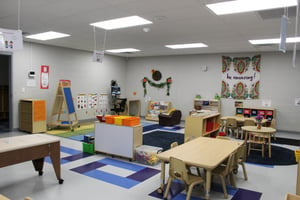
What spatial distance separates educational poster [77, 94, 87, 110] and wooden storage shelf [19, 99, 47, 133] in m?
1.95

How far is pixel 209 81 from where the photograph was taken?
9547 millimetres

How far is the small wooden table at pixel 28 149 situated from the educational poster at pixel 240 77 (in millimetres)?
7136

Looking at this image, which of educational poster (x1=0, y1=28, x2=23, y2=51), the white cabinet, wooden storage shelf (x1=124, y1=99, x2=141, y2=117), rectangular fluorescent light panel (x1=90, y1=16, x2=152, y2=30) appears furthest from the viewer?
wooden storage shelf (x1=124, y1=99, x2=141, y2=117)

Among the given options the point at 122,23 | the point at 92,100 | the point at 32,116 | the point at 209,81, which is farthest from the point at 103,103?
the point at 122,23

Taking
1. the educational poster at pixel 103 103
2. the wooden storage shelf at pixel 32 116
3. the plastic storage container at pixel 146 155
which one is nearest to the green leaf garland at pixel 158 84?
the educational poster at pixel 103 103

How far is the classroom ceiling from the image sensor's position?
12.3 feet

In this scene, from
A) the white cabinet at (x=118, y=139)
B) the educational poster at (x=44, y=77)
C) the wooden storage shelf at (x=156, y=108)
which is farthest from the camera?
the wooden storage shelf at (x=156, y=108)

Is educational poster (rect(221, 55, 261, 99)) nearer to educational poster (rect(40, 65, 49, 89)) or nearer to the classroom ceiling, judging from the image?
the classroom ceiling

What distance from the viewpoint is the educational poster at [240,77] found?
344 inches

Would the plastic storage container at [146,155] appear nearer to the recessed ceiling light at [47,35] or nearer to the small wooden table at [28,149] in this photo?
the small wooden table at [28,149]

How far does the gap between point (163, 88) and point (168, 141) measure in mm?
4322

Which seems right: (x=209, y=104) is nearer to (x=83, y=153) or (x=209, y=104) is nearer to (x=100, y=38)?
(x=100, y=38)

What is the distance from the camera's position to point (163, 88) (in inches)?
420

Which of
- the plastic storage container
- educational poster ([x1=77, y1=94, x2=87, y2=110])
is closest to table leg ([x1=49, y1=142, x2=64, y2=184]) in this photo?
the plastic storage container
